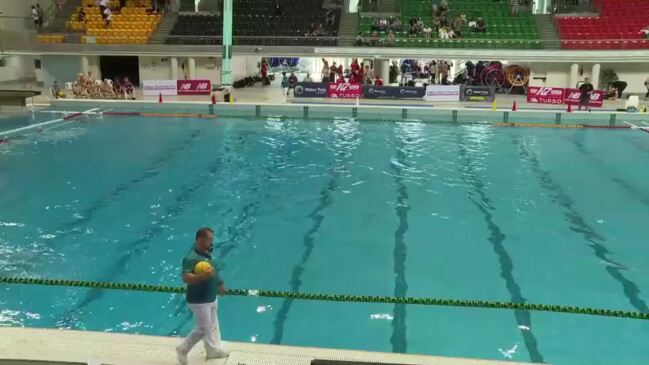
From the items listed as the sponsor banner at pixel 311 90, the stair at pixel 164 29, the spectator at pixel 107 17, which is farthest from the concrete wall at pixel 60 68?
the sponsor banner at pixel 311 90

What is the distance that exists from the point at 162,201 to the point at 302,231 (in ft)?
8.84

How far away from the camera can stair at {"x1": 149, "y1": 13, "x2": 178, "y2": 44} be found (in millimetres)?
26297

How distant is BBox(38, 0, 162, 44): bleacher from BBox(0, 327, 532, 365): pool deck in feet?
78.9

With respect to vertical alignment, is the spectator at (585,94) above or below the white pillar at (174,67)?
below

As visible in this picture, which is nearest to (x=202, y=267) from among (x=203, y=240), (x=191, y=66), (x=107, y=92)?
(x=203, y=240)

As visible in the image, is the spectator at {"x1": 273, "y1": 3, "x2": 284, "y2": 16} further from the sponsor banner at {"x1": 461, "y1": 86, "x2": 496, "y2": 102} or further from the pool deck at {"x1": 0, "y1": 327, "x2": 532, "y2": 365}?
the pool deck at {"x1": 0, "y1": 327, "x2": 532, "y2": 365}

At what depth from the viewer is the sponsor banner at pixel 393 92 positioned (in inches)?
865

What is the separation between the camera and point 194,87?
22.9 m

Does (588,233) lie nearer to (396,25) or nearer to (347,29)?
(396,25)

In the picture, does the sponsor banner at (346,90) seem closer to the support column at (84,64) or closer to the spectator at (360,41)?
the spectator at (360,41)

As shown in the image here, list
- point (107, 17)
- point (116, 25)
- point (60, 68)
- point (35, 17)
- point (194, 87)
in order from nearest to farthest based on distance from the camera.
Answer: point (194, 87)
point (60, 68)
point (35, 17)
point (107, 17)
point (116, 25)

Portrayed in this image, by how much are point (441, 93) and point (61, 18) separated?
19.3 metres

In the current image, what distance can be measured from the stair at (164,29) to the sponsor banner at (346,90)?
29.4 ft

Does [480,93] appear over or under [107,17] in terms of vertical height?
under
